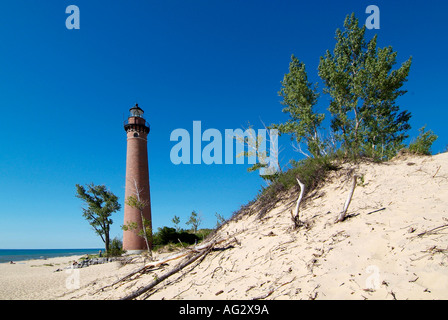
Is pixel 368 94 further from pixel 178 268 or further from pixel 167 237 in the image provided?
pixel 167 237

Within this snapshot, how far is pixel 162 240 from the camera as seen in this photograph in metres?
23.5

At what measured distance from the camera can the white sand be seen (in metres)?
2.94

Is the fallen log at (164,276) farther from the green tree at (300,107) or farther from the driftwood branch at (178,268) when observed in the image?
the green tree at (300,107)

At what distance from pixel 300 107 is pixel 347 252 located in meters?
13.3

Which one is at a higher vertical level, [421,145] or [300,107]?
[300,107]

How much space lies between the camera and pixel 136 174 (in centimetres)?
2398

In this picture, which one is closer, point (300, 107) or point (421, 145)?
point (421, 145)

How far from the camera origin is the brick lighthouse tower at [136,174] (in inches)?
877


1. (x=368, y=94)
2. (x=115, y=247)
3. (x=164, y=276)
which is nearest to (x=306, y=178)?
(x=164, y=276)

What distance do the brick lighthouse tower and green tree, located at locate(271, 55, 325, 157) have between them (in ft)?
52.6
